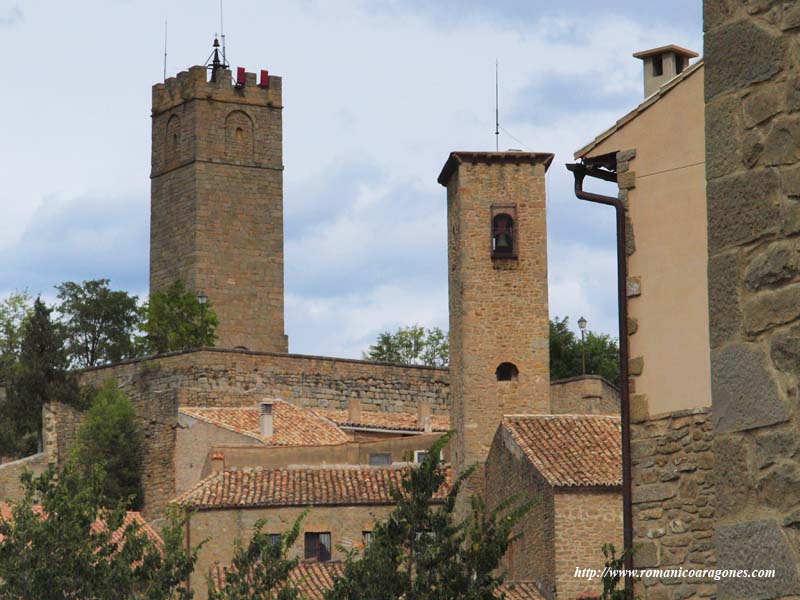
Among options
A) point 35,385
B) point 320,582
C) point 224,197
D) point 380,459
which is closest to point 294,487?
point 380,459

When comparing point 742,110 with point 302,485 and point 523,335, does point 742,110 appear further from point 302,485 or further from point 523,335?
point 302,485

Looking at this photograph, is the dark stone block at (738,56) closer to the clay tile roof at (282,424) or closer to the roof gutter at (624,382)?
the roof gutter at (624,382)

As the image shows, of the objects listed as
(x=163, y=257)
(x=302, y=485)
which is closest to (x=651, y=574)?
(x=302, y=485)

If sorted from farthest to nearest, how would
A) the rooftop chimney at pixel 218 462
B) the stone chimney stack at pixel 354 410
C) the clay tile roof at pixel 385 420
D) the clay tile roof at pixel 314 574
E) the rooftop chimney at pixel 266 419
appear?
the stone chimney stack at pixel 354 410 → the clay tile roof at pixel 385 420 → the rooftop chimney at pixel 266 419 → the rooftop chimney at pixel 218 462 → the clay tile roof at pixel 314 574

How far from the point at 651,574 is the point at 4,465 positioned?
38557 mm

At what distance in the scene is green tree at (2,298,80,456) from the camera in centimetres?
5131

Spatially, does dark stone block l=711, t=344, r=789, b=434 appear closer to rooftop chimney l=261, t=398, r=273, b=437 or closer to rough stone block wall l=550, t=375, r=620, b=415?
rooftop chimney l=261, t=398, r=273, b=437

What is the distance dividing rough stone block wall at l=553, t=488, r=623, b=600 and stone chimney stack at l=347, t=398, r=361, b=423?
17.7 m

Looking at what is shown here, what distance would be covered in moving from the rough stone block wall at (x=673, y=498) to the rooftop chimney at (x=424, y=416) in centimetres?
3527

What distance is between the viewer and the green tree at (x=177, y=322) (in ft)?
179

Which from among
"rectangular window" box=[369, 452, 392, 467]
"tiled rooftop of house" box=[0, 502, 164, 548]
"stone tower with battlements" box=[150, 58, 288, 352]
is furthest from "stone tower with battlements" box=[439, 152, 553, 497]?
"stone tower with battlements" box=[150, 58, 288, 352]

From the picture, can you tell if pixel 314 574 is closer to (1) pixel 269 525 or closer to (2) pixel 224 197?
(1) pixel 269 525

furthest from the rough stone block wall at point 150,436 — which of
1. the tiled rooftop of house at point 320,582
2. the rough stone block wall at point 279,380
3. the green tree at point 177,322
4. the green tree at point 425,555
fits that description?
the green tree at point 425,555

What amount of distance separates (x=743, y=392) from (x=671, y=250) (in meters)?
6.91
